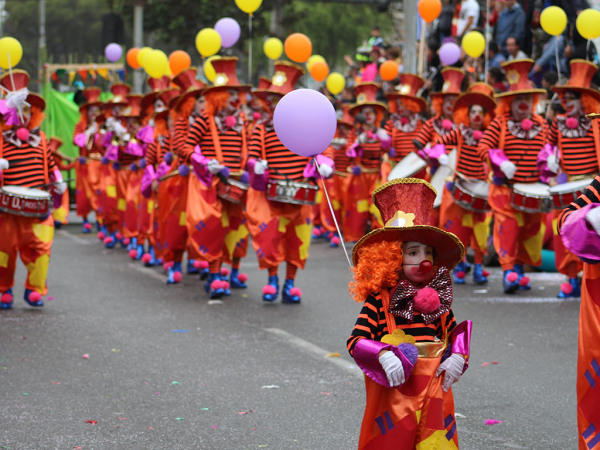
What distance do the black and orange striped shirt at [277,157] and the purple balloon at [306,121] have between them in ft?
14.7

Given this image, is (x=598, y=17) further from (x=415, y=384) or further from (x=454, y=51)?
(x=415, y=384)

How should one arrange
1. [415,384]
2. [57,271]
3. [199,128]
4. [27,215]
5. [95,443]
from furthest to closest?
1. [57,271]
2. [199,128]
3. [27,215]
4. [95,443]
5. [415,384]

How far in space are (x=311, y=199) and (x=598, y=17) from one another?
11.6 ft

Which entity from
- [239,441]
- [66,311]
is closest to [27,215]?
[66,311]

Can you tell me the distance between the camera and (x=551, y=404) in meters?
5.35

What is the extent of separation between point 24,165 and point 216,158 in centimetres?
196

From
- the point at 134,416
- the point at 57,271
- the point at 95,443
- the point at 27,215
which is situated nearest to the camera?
the point at 95,443

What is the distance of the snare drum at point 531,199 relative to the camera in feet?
29.5

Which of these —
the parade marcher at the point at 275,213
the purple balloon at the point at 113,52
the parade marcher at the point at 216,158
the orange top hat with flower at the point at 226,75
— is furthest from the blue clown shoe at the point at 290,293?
the purple balloon at the point at 113,52

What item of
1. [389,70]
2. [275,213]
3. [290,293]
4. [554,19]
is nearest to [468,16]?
[389,70]

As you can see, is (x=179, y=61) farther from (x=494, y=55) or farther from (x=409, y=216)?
(x=409, y=216)

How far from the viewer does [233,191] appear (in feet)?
30.0

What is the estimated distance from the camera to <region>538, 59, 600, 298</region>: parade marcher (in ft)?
→ 28.2

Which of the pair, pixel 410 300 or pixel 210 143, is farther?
pixel 210 143
